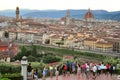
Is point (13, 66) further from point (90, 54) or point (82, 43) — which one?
point (82, 43)

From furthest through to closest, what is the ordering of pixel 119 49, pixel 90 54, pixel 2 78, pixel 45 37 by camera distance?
pixel 45 37
pixel 119 49
pixel 90 54
pixel 2 78

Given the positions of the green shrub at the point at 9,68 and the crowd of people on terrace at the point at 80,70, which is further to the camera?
the green shrub at the point at 9,68

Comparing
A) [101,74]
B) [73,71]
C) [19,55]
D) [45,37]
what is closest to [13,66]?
[73,71]

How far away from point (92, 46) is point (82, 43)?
2867mm

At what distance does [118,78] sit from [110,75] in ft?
3.08

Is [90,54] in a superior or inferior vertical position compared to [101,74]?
inferior

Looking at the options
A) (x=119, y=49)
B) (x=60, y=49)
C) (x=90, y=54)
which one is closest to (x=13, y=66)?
(x=90, y=54)

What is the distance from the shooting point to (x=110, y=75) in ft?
41.8

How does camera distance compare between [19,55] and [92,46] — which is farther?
[92,46]

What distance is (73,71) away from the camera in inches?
486

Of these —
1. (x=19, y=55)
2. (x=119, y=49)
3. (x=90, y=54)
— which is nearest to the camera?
(x=19, y=55)

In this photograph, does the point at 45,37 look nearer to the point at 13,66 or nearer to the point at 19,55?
the point at 19,55

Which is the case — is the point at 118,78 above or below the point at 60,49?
above

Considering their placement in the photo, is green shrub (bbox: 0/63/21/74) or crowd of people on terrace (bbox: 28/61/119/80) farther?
green shrub (bbox: 0/63/21/74)
